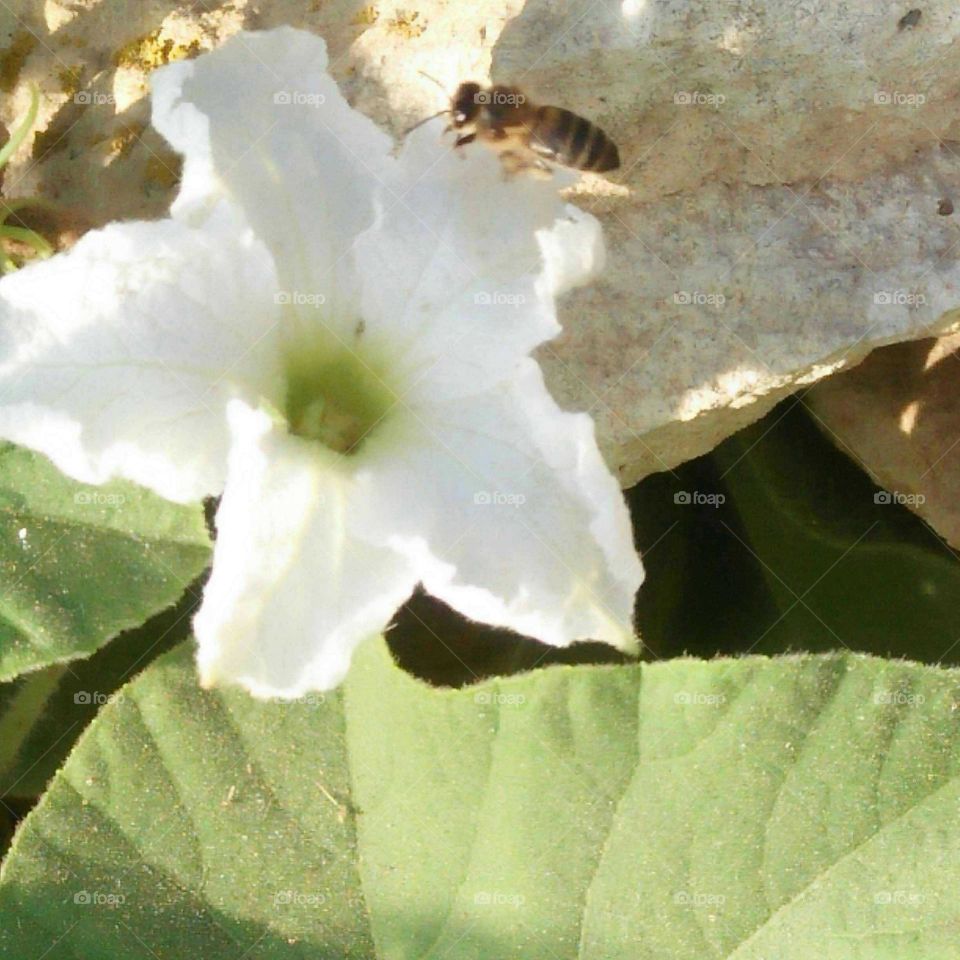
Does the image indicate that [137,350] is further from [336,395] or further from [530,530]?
[530,530]

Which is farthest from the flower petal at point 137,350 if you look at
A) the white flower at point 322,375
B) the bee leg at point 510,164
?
the bee leg at point 510,164

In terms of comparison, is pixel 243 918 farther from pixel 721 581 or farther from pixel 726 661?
pixel 721 581

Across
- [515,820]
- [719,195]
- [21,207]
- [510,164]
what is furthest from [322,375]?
[21,207]

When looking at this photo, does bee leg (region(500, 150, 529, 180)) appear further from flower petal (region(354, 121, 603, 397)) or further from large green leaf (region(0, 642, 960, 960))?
large green leaf (region(0, 642, 960, 960))

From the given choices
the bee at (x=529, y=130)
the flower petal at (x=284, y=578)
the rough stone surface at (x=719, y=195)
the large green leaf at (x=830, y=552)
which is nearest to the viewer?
the flower petal at (x=284, y=578)

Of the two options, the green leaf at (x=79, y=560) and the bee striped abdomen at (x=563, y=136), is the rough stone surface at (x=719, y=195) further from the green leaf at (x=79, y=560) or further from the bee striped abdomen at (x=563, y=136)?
the green leaf at (x=79, y=560)

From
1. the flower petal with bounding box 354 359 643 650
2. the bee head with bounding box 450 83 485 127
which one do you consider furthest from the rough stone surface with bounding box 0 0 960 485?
the flower petal with bounding box 354 359 643 650
